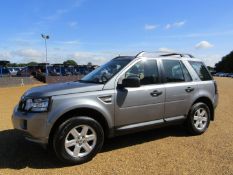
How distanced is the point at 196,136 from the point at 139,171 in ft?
7.99

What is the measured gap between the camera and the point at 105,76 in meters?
5.80

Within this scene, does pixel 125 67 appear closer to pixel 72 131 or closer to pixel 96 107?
pixel 96 107

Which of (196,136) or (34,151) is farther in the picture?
(196,136)

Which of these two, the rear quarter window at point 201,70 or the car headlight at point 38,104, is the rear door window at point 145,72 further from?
the car headlight at point 38,104

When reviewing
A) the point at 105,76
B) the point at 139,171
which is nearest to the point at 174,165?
the point at 139,171

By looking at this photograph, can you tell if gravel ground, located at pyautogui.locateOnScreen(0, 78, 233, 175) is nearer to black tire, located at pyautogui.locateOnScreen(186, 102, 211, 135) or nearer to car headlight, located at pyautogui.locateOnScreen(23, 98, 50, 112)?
black tire, located at pyautogui.locateOnScreen(186, 102, 211, 135)

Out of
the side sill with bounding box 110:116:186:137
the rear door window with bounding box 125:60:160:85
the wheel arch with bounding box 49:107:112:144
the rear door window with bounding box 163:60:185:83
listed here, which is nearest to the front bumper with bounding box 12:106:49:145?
the wheel arch with bounding box 49:107:112:144

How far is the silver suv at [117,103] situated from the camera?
485 cm

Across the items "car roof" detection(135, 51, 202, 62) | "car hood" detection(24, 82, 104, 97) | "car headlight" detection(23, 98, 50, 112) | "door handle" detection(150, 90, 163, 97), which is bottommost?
"car headlight" detection(23, 98, 50, 112)

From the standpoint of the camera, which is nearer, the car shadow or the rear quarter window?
the car shadow

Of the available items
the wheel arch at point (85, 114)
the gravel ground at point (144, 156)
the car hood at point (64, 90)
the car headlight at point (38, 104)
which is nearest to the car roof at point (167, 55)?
the car hood at point (64, 90)

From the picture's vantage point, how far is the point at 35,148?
19.2ft

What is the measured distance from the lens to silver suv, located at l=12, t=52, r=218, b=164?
4852 millimetres

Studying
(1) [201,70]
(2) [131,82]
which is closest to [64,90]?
(2) [131,82]
